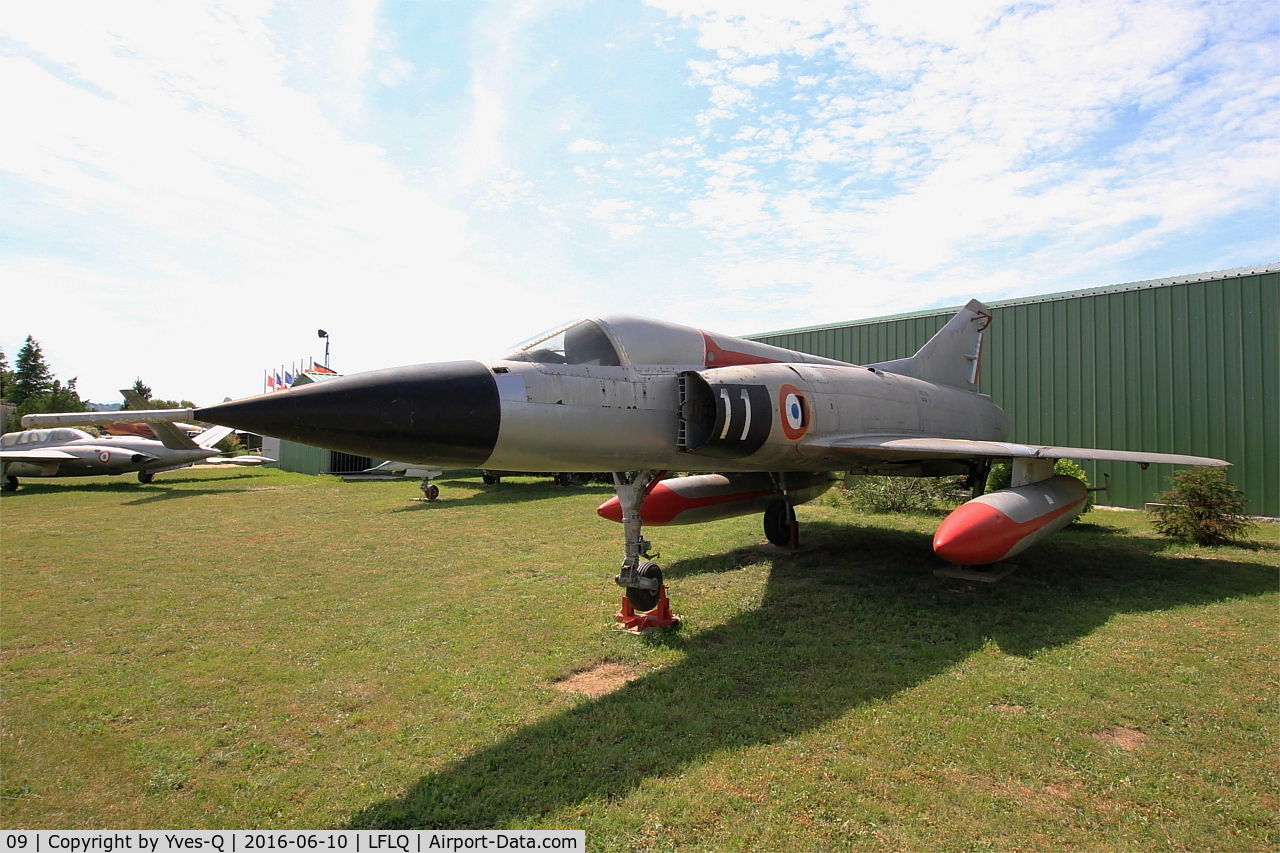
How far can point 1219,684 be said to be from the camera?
14.8 feet

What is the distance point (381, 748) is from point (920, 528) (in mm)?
10229

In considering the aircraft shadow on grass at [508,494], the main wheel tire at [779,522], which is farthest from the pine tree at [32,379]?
the main wheel tire at [779,522]

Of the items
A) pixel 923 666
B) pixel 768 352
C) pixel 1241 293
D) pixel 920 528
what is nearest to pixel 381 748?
pixel 923 666

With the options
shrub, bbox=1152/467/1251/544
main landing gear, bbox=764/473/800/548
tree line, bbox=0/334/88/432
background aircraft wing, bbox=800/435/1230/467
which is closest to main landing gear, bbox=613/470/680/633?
background aircraft wing, bbox=800/435/1230/467

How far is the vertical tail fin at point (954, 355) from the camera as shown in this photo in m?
10.7

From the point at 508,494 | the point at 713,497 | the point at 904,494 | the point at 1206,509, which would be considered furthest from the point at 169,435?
the point at 1206,509

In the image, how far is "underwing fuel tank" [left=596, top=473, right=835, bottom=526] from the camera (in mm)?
8527

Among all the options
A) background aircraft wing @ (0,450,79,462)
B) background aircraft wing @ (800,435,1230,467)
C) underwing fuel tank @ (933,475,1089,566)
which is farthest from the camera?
background aircraft wing @ (0,450,79,462)

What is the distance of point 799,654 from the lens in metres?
5.16

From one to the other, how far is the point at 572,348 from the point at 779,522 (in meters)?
5.59

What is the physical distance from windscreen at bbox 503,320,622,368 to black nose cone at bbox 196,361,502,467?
632 millimetres

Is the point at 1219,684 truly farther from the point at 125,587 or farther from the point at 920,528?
the point at 125,587

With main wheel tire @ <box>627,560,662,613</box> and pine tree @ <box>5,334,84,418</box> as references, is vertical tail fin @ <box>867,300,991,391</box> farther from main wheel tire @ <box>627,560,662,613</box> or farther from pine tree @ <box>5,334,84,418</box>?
pine tree @ <box>5,334,84,418</box>
